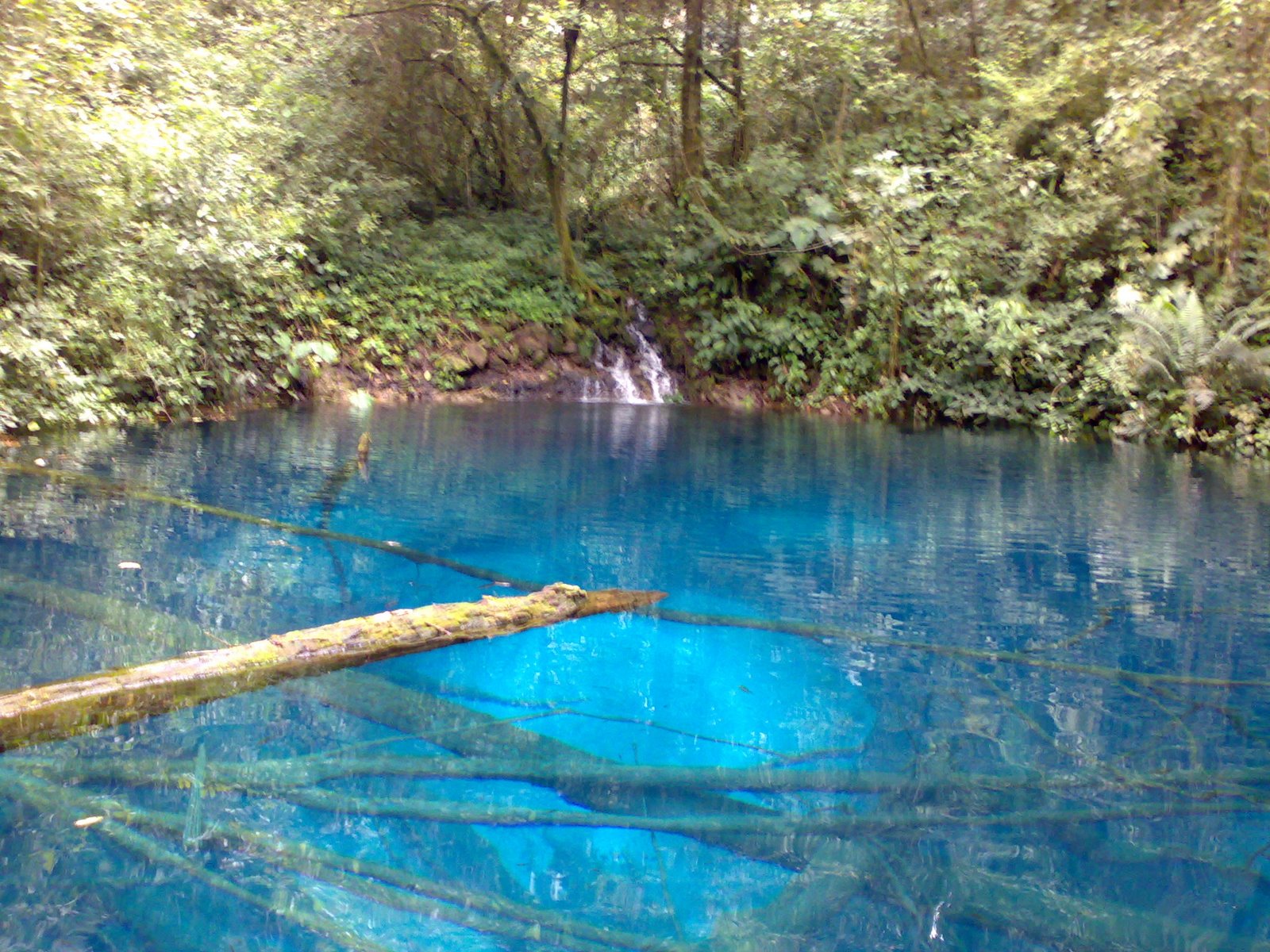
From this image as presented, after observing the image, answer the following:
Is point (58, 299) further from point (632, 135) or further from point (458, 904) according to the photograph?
point (632, 135)

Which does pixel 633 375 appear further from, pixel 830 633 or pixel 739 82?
pixel 830 633

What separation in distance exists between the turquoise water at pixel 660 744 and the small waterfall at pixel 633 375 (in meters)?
10.0

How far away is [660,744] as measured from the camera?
3.36 meters

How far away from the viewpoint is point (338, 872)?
7.99 ft

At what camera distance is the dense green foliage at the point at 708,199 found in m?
11.0

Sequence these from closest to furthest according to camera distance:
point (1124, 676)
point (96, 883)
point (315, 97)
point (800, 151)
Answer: point (96, 883), point (1124, 676), point (315, 97), point (800, 151)

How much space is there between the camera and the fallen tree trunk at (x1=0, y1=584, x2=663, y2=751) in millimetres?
2871

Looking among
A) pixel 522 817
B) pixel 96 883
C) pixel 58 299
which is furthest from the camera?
pixel 58 299

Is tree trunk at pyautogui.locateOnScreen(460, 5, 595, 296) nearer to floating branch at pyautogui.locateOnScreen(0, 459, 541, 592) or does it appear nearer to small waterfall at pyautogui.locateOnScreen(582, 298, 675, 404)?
small waterfall at pyautogui.locateOnScreen(582, 298, 675, 404)

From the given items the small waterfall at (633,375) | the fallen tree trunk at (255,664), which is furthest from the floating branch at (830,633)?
the small waterfall at (633,375)

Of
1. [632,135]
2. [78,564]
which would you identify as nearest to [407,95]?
[632,135]

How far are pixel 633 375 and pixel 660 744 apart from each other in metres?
14.3

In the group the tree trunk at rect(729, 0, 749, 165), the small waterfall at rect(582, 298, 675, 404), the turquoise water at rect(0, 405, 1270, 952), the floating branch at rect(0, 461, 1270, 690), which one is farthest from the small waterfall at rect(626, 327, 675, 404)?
the floating branch at rect(0, 461, 1270, 690)

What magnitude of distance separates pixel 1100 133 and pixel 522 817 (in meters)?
14.4
